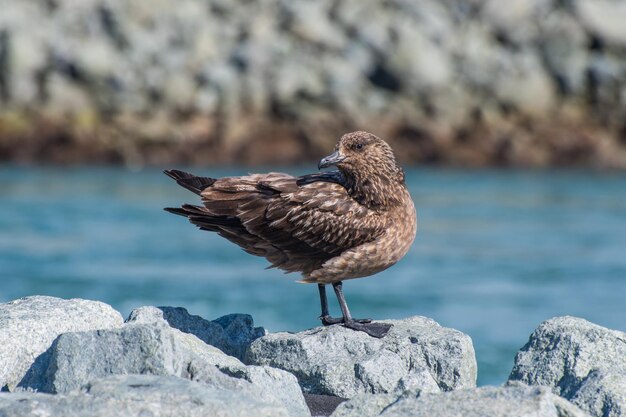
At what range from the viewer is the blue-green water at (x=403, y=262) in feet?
54.0

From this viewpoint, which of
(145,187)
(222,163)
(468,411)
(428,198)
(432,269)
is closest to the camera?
(468,411)

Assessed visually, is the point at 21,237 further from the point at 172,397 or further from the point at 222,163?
the point at 172,397

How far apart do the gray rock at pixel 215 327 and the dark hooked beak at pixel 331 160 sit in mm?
1171

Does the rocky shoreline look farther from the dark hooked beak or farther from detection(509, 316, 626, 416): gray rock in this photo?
the dark hooked beak

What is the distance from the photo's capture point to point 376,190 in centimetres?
763

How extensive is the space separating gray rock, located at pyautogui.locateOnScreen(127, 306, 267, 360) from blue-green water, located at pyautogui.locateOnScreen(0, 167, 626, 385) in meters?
5.99

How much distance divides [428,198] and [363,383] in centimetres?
2369

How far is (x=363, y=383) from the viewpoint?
21.2 feet

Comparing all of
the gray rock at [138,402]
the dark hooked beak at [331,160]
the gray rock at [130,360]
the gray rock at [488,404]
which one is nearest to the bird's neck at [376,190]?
the dark hooked beak at [331,160]

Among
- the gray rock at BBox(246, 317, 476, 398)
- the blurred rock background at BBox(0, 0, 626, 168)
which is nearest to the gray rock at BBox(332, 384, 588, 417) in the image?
the gray rock at BBox(246, 317, 476, 398)

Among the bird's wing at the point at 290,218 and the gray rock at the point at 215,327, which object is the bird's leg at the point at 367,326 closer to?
the bird's wing at the point at 290,218

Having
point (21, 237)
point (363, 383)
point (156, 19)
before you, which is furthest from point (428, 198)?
point (363, 383)

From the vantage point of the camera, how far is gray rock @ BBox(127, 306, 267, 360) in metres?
7.08

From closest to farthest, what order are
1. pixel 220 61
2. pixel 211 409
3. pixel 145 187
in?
pixel 211 409, pixel 145 187, pixel 220 61
